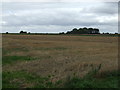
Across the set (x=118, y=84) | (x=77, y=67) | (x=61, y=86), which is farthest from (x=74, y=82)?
(x=77, y=67)

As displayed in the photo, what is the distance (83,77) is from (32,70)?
11.7 feet

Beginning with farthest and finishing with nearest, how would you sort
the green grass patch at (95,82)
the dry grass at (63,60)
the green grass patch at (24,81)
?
the dry grass at (63,60) < the green grass patch at (24,81) < the green grass patch at (95,82)

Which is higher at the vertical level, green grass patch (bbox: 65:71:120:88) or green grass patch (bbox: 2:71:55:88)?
green grass patch (bbox: 65:71:120:88)

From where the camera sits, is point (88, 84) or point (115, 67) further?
point (115, 67)

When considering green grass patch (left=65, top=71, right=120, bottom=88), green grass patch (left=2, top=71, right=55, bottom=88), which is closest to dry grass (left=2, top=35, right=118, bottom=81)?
green grass patch (left=2, top=71, right=55, bottom=88)

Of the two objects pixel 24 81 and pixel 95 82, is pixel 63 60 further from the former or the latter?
pixel 95 82

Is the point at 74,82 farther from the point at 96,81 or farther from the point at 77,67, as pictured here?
the point at 77,67

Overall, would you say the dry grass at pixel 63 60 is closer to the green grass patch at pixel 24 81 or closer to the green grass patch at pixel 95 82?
the green grass patch at pixel 24 81

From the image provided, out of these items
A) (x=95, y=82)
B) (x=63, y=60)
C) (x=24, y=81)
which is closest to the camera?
(x=95, y=82)

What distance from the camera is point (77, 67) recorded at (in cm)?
1189

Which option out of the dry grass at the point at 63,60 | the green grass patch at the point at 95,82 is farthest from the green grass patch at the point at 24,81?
the green grass patch at the point at 95,82

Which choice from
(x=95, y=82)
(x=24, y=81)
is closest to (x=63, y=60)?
(x=24, y=81)

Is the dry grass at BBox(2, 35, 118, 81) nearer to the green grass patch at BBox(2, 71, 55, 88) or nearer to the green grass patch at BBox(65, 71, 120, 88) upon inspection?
the green grass patch at BBox(2, 71, 55, 88)

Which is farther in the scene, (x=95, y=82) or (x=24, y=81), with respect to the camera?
(x=24, y=81)
